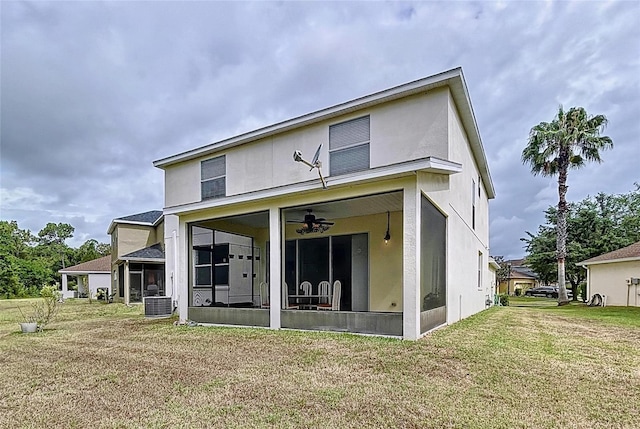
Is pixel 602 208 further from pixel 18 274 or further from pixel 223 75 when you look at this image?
pixel 18 274

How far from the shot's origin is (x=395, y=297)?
1061cm

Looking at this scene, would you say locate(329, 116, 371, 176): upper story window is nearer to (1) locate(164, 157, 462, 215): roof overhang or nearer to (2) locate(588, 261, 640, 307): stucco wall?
(1) locate(164, 157, 462, 215): roof overhang

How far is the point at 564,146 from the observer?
862 inches

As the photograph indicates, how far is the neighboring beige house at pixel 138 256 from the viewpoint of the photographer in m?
21.3

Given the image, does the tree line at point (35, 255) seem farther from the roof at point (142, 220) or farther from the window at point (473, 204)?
the window at point (473, 204)

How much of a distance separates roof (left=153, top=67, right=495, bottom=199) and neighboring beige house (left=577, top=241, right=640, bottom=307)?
31.9 ft

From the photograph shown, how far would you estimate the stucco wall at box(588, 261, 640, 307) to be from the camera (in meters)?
17.6

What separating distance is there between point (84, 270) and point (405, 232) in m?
32.2

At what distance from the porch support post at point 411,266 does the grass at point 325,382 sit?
0.41 m

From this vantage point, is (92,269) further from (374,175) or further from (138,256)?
(374,175)

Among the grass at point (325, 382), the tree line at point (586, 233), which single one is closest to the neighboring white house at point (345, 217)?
the grass at point (325, 382)

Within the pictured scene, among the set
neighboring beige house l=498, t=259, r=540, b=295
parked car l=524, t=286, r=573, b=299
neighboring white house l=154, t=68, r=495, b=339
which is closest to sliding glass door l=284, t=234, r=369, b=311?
neighboring white house l=154, t=68, r=495, b=339

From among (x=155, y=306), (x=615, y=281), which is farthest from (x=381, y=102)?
(x=615, y=281)

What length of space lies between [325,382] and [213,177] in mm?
9648
